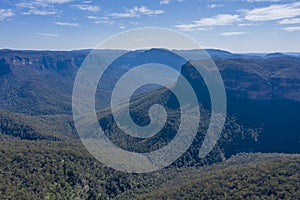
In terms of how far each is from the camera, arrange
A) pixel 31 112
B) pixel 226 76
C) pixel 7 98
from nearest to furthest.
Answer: pixel 226 76
pixel 31 112
pixel 7 98

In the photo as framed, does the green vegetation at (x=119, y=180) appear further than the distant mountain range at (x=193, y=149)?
No

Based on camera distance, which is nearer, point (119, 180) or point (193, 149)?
point (119, 180)

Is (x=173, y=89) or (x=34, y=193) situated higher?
(x=173, y=89)

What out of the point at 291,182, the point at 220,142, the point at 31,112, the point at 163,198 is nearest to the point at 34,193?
the point at 163,198

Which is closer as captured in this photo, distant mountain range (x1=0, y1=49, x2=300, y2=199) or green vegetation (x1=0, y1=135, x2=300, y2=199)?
green vegetation (x1=0, y1=135, x2=300, y2=199)

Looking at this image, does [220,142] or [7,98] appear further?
[7,98]

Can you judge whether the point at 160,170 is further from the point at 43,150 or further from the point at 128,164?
the point at 43,150

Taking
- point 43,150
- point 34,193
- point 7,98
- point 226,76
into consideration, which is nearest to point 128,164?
point 43,150

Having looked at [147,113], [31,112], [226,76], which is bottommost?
[31,112]

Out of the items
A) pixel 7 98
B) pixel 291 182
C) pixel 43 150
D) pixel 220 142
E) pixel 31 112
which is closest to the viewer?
pixel 291 182

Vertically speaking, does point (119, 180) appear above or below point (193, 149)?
below
